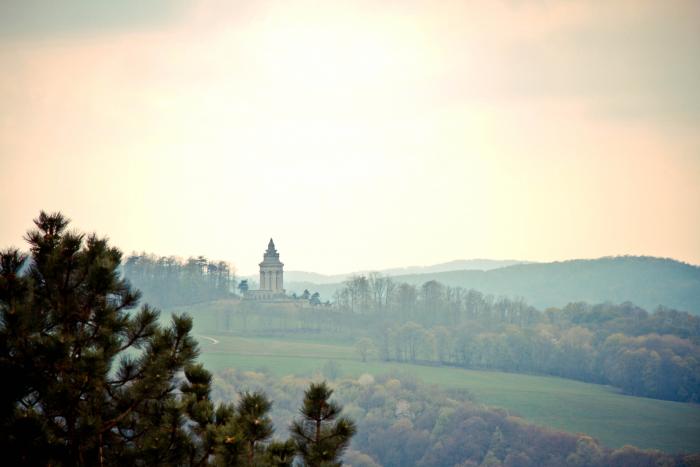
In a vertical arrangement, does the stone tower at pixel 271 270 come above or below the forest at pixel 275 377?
above

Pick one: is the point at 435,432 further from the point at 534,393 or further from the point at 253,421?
the point at 253,421

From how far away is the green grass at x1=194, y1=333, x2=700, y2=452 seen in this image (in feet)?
360

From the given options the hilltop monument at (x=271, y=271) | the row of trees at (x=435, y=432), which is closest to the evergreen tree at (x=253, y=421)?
the row of trees at (x=435, y=432)

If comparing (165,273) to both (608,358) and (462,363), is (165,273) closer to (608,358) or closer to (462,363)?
(462,363)

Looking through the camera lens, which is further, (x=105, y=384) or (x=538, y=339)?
(x=538, y=339)

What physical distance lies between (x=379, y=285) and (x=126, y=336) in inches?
A: 7002

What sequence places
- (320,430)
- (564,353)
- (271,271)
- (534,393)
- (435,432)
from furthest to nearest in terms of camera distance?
(271,271)
(564,353)
(534,393)
(435,432)
(320,430)

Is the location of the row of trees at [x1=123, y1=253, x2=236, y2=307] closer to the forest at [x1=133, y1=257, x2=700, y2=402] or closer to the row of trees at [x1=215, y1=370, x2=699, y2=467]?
the forest at [x1=133, y1=257, x2=700, y2=402]

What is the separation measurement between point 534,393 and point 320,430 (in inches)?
4165

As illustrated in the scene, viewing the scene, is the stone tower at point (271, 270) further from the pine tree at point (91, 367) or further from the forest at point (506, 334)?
the pine tree at point (91, 367)

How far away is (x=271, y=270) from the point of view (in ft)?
595

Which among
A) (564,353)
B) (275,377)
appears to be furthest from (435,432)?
(564,353)

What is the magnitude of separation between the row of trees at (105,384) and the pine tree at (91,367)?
0.02m

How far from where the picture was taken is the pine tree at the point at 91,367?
21.0 meters
